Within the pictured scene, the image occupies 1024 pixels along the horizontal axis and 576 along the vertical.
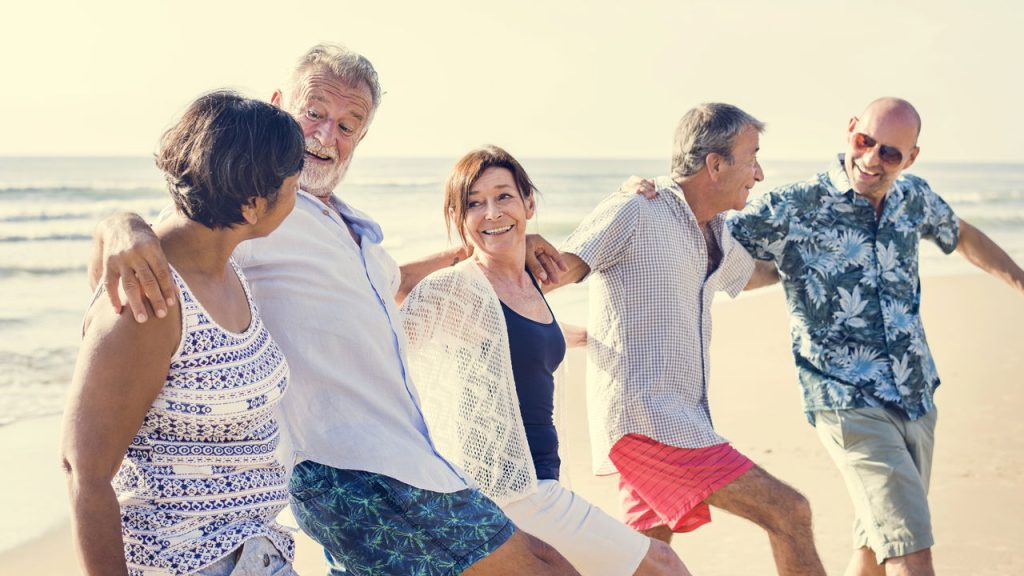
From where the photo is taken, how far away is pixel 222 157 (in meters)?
2.51

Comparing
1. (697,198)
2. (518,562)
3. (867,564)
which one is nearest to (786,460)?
(867,564)

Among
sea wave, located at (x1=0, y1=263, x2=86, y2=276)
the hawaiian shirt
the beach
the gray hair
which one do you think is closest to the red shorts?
the beach

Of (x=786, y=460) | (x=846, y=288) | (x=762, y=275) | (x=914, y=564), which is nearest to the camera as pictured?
(x=914, y=564)

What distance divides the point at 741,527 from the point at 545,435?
293 centimetres

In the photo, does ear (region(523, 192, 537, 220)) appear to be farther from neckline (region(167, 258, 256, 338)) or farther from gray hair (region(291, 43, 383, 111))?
neckline (region(167, 258, 256, 338))

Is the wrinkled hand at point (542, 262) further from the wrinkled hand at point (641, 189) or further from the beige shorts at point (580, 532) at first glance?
the beige shorts at point (580, 532)

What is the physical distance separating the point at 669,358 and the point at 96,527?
2.66 m

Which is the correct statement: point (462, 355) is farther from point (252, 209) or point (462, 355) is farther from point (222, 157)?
point (222, 157)

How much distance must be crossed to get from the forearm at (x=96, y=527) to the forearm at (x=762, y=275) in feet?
10.9

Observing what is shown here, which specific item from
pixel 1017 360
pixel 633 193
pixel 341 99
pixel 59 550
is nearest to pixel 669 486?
pixel 633 193

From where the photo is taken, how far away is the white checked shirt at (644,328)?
14.6 feet

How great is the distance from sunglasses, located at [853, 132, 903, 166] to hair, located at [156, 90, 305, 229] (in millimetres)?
3116

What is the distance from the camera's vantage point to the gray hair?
355cm

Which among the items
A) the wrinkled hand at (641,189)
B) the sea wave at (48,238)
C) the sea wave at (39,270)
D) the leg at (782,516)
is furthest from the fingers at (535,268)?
the sea wave at (48,238)
